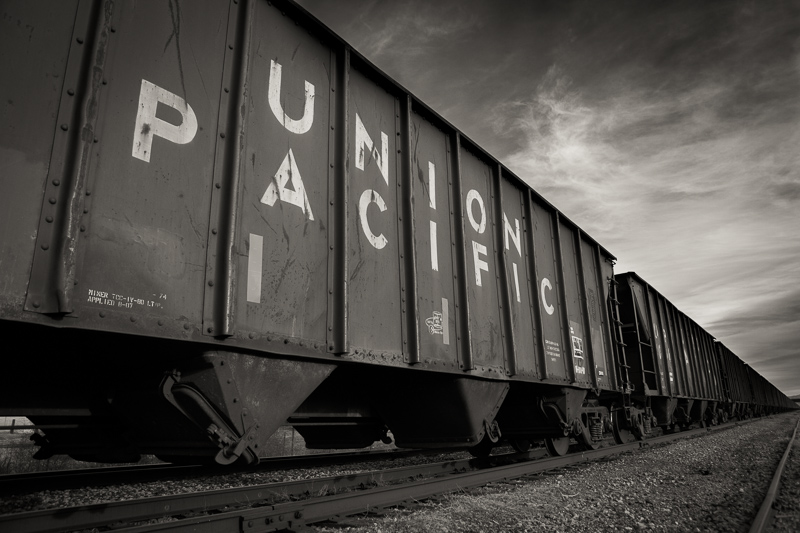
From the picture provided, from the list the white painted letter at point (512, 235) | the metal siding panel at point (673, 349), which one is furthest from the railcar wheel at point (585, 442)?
the metal siding panel at point (673, 349)

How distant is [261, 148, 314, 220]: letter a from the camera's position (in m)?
3.57

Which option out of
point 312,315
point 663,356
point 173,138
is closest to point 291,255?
point 312,315

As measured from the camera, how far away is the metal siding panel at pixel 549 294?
7.02m

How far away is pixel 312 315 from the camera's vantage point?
3.68 m

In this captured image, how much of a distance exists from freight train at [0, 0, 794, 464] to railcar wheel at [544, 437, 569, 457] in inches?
85.7

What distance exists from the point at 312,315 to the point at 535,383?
3.94m

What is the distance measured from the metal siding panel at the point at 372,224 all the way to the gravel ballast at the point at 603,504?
53.1 inches

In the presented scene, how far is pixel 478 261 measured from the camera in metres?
5.85

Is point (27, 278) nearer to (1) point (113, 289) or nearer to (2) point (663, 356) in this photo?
(1) point (113, 289)

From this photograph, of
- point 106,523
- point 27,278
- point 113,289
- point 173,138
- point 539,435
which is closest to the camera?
point 27,278

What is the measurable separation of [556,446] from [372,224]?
210 inches

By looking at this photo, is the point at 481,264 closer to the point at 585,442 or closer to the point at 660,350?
the point at 585,442

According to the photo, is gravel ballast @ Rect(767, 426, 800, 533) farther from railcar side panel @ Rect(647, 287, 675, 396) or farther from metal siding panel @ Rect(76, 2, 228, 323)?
railcar side panel @ Rect(647, 287, 675, 396)

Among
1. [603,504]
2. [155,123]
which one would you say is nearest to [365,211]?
[155,123]
